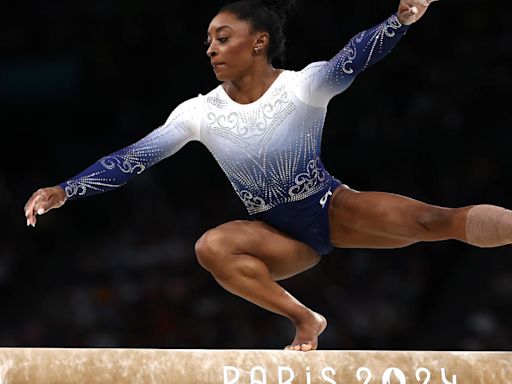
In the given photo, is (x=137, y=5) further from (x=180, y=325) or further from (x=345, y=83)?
(x=345, y=83)

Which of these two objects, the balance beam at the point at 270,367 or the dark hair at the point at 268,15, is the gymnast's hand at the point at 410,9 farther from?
the balance beam at the point at 270,367

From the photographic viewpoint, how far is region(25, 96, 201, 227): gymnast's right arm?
3.71 meters

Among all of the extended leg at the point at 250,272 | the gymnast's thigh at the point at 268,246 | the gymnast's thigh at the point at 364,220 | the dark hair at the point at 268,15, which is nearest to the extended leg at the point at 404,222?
the gymnast's thigh at the point at 364,220

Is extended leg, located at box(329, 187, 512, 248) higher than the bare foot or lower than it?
higher

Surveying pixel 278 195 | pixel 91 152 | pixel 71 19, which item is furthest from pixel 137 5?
pixel 278 195

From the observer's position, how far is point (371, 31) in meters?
3.44

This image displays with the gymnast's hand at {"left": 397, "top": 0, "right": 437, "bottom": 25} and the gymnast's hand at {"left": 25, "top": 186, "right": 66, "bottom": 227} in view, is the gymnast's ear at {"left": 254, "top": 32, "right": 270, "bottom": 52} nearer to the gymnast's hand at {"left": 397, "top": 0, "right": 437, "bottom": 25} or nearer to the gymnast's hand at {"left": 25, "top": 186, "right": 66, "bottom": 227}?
the gymnast's hand at {"left": 397, "top": 0, "right": 437, "bottom": 25}

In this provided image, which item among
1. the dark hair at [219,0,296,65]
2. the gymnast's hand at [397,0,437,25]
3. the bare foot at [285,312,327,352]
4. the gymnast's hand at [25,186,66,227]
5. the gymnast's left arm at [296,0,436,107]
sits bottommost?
the bare foot at [285,312,327,352]

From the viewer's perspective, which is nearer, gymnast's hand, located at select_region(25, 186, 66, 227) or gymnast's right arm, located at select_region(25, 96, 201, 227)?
gymnast's hand, located at select_region(25, 186, 66, 227)

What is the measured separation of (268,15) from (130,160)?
2.80 ft

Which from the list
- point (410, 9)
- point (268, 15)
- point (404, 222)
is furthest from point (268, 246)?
point (410, 9)

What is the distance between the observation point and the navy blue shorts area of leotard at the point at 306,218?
381 cm

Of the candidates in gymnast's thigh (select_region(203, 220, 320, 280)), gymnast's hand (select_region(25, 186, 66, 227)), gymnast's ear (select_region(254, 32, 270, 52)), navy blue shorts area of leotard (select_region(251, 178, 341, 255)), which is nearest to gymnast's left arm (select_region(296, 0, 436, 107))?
gymnast's ear (select_region(254, 32, 270, 52))

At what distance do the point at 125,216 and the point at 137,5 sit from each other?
202 cm
